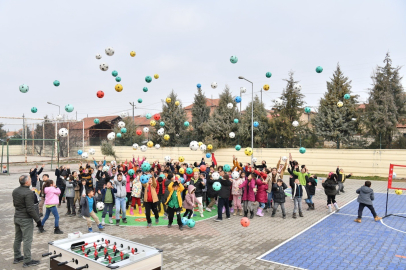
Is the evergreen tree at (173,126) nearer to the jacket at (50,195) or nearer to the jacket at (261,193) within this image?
the jacket at (261,193)

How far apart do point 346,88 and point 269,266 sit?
2278 centimetres

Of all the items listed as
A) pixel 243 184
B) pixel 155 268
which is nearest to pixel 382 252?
pixel 243 184

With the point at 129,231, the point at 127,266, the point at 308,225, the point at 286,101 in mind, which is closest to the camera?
the point at 127,266

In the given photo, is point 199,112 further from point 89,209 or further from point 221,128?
point 89,209

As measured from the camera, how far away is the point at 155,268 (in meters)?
4.50

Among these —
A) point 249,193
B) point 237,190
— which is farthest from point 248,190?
point 237,190

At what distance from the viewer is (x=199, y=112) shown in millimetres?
33656

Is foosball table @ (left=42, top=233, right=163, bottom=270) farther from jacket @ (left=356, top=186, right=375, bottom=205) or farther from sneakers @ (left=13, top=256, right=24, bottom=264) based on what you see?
jacket @ (left=356, top=186, right=375, bottom=205)

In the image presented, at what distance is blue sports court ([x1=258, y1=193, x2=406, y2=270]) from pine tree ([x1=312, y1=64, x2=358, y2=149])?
1477 centimetres

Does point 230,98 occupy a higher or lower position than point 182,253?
higher

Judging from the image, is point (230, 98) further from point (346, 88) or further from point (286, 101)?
point (346, 88)

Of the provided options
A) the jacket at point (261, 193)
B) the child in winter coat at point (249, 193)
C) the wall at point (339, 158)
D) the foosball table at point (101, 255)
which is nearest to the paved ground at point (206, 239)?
the child in winter coat at point (249, 193)

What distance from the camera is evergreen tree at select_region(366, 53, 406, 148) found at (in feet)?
75.6

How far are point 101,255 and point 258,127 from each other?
24.1m
